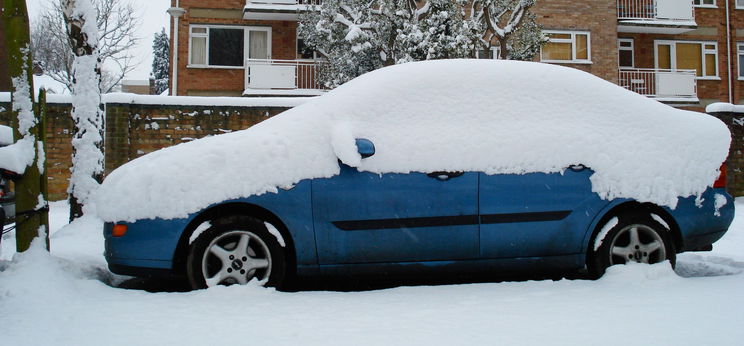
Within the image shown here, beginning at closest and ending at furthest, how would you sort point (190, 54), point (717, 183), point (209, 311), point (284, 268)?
point (209, 311) → point (284, 268) → point (717, 183) → point (190, 54)

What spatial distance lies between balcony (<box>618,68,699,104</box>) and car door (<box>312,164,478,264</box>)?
59.6ft

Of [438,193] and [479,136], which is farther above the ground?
[479,136]

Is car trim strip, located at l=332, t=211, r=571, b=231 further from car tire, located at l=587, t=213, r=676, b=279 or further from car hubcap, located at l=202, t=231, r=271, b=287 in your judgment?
→ car hubcap, located at l=202, t=231, r=271, b=287

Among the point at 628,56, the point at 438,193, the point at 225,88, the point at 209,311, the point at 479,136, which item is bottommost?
the point at 209,311

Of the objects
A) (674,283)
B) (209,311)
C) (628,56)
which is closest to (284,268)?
(209,311)

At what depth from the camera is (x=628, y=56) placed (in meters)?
21.4

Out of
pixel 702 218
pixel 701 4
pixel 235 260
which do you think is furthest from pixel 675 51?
pixel 235 260

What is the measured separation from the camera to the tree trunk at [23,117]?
13.5 ft

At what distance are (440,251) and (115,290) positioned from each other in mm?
2188

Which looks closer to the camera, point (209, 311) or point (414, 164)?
point (209, 311)

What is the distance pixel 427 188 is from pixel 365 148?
19.4 inches

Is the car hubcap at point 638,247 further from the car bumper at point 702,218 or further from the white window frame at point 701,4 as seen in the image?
the white window frame at point 701,4

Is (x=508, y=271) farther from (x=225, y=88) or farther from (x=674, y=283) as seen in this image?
(x=225, y=88)

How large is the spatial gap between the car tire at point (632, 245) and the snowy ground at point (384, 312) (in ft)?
0.35
